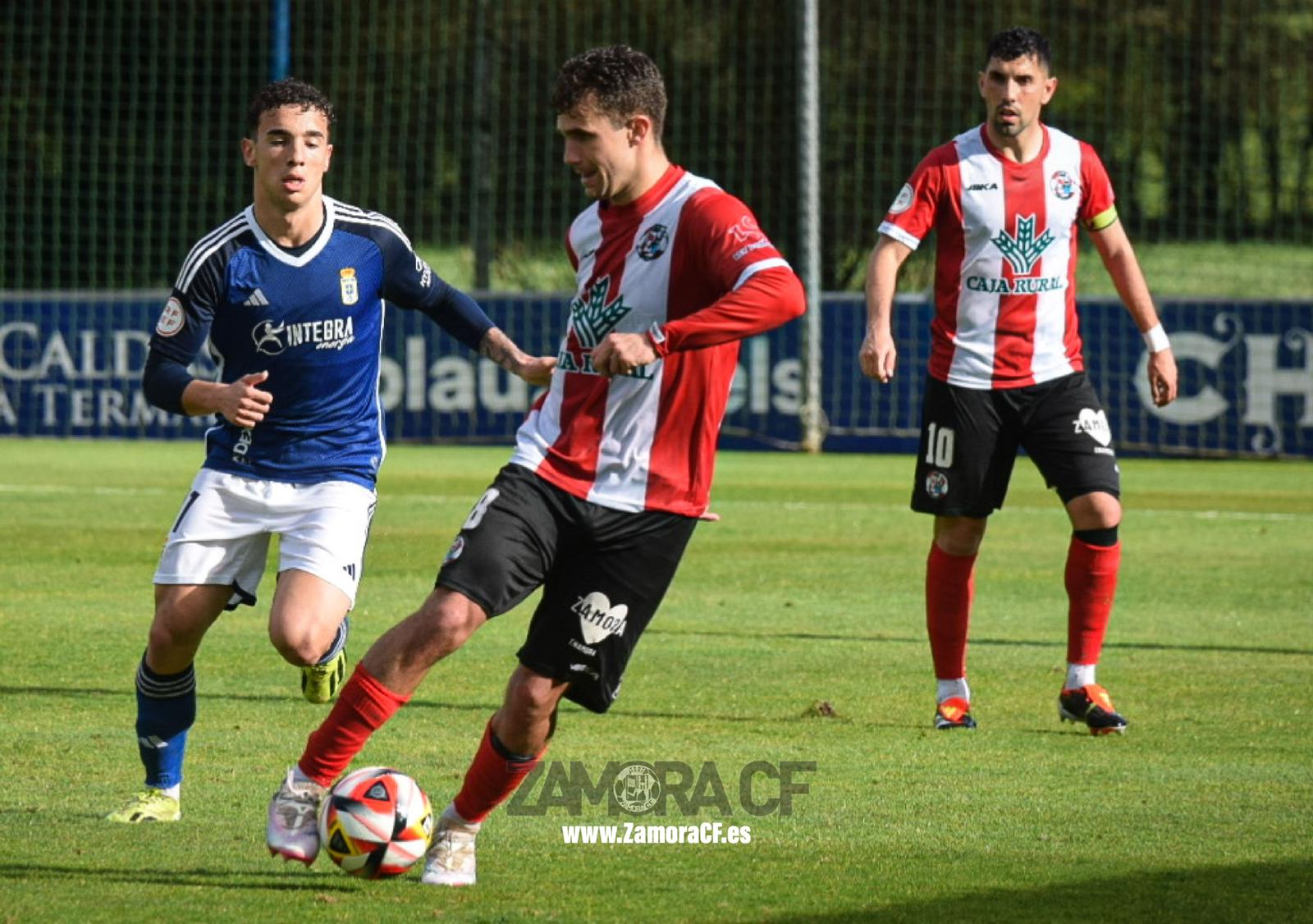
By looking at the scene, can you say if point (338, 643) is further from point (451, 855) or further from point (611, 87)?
point (611, 87)

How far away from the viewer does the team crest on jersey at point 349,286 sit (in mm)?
5992

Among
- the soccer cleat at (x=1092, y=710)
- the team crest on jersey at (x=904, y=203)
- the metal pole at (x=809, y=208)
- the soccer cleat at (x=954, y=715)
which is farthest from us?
the metal pole at (x=809, y=208)

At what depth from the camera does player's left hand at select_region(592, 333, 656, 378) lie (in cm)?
469

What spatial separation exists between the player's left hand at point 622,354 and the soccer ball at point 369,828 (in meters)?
1.07

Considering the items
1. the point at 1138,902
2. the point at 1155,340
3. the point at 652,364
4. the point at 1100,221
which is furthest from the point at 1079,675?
the point at 652,364

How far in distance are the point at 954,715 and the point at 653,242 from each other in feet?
8.70

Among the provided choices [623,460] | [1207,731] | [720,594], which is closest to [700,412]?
[623,460]

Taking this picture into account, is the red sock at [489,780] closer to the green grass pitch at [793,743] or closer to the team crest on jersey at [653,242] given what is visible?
the green grass pitch at [793,743]

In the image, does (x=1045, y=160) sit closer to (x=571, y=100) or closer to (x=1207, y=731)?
(x=1207, y=731)

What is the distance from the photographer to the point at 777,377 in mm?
20641

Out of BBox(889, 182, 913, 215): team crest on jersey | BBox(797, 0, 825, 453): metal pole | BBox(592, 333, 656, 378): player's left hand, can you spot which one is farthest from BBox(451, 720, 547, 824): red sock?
BBox(797, 0, 825, 453): metal pole

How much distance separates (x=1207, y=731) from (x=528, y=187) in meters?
22.3

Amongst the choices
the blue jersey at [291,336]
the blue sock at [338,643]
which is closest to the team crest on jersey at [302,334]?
the blue jersey at [291,336]

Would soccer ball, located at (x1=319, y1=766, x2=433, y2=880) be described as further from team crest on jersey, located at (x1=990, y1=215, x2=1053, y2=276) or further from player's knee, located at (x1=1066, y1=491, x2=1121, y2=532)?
team crest on jersey, located at (x1=990, y1=215, x2=1053, y2=276)
